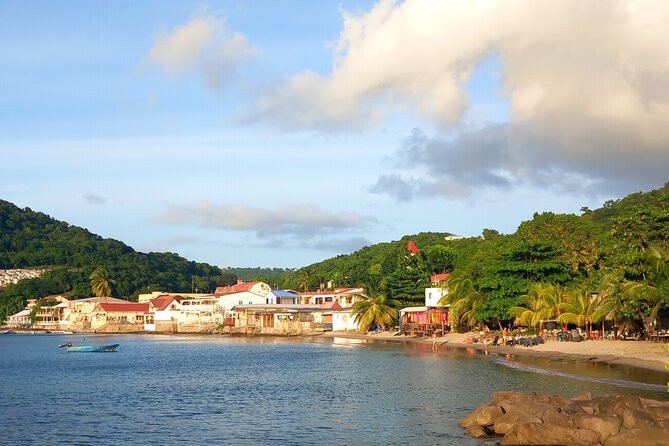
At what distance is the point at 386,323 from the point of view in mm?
110812

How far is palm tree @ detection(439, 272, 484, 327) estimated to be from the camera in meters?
85.0

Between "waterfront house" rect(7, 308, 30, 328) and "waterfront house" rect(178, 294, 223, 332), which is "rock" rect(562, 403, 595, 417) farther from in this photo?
"waterfront house" rect(7, 308, 30, 328)

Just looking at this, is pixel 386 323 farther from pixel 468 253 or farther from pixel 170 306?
pixel 170 306

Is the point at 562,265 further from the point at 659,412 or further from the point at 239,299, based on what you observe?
the point at 239,299

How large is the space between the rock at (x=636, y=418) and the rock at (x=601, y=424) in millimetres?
305

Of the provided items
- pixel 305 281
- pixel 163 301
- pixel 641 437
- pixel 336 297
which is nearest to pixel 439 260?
pixel 336 297

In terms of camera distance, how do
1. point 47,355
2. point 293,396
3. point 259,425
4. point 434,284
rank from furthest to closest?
point 434,284 < point 47,355 < point 293,396 < point 259,425

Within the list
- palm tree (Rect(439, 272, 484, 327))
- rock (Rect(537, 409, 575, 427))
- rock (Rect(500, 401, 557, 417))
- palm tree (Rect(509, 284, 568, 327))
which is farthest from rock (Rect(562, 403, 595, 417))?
palm tree (Rect(439, 272, 484, 327))

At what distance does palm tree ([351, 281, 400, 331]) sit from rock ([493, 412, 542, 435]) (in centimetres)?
7822

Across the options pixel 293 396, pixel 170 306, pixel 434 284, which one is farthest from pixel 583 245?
pixel 170 306

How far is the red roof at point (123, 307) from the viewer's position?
553ft

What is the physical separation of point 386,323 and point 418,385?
63211mm

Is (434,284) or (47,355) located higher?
(434,284)

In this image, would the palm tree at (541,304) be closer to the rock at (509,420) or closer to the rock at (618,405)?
the rock at (618,405)
